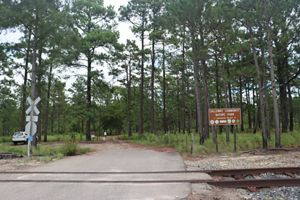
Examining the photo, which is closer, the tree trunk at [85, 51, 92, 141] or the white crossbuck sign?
the white crossbuck sign

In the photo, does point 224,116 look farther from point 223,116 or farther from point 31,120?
point 31,120

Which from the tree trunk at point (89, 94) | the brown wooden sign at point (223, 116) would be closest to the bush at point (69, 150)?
the brown wooden sign at point (223, 116)

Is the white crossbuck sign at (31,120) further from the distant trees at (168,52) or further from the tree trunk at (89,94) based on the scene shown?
the tree trunk at (89,94)

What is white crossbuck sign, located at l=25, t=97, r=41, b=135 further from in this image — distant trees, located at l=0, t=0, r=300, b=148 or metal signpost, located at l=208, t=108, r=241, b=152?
metal signpost, located at l=208, t=108, r=241, b=152

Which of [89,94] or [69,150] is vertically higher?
[89,94]

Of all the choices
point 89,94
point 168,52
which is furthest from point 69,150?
point 168,52

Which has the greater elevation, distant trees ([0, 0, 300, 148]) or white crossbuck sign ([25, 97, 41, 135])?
distant trees ([0, 0, 300, 148])

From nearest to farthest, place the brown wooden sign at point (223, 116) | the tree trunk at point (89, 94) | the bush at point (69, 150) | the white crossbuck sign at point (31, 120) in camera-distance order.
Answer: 1. the white crossbuck sign at point (31, 120)
2. the bush at point (69, 150)
3. the brown wooden sign at point (223, 116)
4. the tree trunk at point (89, 94)

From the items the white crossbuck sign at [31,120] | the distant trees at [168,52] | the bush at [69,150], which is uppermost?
the distant trees at [168,52]

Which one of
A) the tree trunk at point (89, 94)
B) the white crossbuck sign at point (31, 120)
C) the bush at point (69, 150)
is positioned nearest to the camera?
the white crossbuck sign at point (31, 120)

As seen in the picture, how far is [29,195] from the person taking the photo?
7.09 metres

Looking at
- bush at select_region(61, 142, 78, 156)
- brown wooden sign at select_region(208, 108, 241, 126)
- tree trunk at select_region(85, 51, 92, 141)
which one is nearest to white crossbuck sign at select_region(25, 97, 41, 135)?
bush at select_region(61, 142, 78, 156)

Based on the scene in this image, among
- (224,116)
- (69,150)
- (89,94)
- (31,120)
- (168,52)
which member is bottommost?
(69,150)

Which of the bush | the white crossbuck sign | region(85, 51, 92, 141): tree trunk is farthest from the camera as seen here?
region(85, 51, 92, 141): tree trunk
